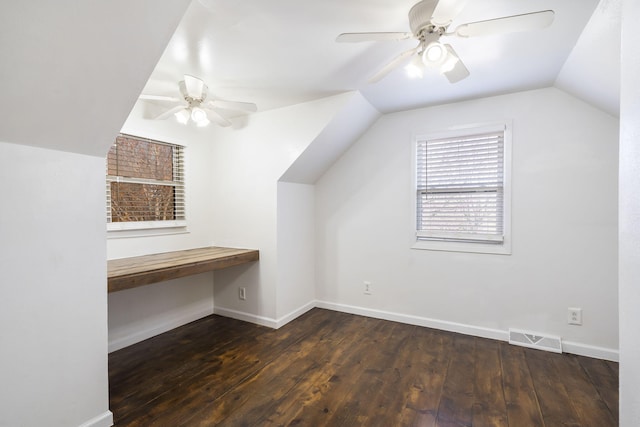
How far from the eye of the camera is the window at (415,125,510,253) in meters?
2.81

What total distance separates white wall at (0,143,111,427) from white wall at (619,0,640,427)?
2.43 meters

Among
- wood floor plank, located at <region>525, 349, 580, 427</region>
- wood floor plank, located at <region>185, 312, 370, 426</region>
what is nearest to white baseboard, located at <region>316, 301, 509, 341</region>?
wood floor plank, located at <region>525, 349, 580, 427</region>

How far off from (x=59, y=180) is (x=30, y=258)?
1.35 ft

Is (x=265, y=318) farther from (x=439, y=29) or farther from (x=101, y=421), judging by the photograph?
(x=439, y=29)

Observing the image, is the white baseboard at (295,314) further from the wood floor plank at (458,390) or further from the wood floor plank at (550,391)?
the wood floor plank at (550,391)

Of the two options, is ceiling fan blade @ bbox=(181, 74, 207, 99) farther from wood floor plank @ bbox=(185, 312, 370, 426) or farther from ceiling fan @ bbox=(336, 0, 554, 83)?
wood floor plank @ bbox=(185, 312, 370, 426)

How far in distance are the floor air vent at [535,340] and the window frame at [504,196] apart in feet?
2.47

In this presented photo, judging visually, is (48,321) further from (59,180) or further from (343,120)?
(343,120)

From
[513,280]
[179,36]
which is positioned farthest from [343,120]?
[513,280]

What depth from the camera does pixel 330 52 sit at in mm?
1994

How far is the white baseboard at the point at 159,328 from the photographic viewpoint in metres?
2.64

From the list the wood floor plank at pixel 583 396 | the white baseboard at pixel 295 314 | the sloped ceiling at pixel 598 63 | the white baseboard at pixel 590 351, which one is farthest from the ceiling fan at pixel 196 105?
the white baseboard at pixel 590 351

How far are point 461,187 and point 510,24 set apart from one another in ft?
5.92

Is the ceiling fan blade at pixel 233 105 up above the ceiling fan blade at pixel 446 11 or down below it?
below
